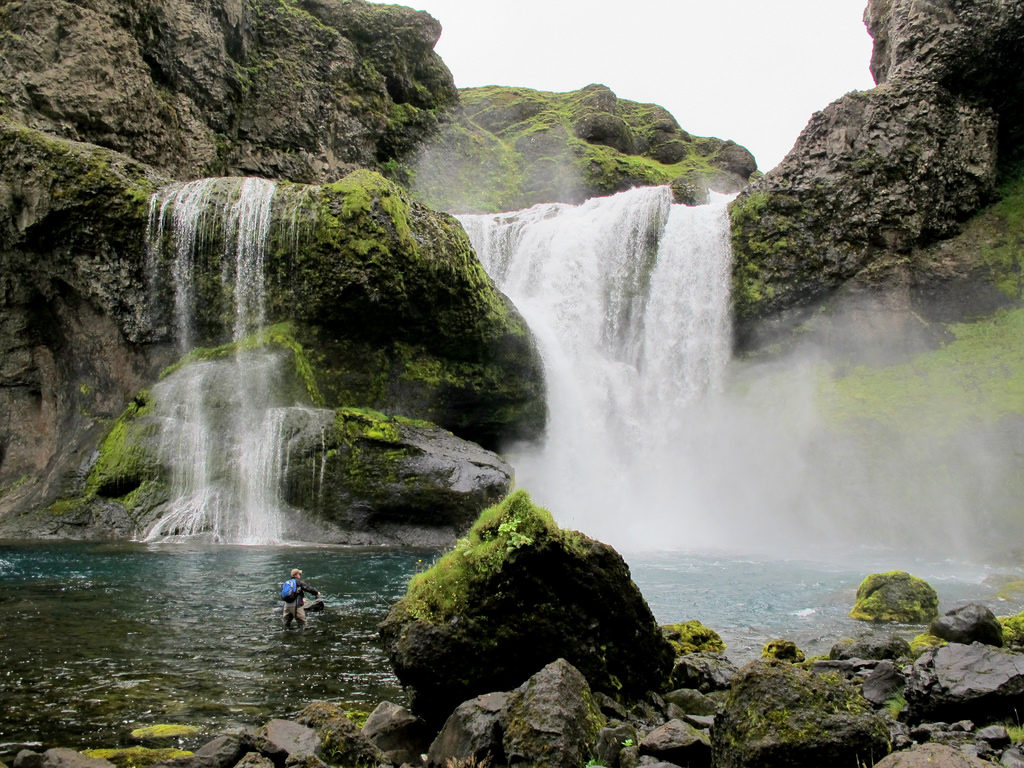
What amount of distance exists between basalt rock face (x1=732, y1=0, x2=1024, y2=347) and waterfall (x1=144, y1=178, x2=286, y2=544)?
20.1 meters

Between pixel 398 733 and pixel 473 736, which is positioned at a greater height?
pixel 473 736

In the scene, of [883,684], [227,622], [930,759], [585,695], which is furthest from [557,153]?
[930,759]

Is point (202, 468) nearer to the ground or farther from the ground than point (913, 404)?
nearer to the ground

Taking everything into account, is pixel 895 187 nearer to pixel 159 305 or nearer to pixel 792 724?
pixel 159 305

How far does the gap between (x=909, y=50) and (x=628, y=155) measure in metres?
28.8

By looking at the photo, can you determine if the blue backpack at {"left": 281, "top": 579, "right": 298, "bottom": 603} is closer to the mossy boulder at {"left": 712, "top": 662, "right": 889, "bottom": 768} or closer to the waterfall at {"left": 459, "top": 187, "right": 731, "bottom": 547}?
the mossy boulder at {"left": 712, "top": 662, "right": 889, "bottom": 768}

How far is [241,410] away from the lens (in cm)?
2320

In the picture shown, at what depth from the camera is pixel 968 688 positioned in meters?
5.85

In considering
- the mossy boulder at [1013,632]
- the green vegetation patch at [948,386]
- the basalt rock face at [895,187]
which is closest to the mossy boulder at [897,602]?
the mossy boulder at [1013,632]

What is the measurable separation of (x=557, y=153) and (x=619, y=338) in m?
26.7

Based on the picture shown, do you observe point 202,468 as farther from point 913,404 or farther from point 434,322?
point 913,404

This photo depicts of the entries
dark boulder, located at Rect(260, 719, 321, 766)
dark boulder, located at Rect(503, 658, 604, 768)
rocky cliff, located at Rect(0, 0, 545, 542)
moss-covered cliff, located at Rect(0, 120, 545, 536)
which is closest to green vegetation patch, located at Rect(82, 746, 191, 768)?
dark boulder, located at Rect(260, 719, 321, 766)

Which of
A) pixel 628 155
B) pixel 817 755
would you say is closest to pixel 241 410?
pixel 817 755

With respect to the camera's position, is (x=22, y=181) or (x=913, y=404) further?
(x=913, y=404)
